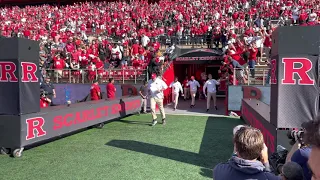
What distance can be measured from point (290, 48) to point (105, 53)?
52.1 feet

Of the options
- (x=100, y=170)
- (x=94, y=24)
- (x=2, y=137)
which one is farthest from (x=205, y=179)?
(x=94, y=24)

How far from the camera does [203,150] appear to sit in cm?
757

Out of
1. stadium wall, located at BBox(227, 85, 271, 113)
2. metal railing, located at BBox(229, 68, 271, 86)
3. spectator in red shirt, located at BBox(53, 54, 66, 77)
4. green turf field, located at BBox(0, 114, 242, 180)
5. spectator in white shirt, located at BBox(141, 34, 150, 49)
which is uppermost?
spectator in white shirt, located at BBox(141, 34, 150, 49)

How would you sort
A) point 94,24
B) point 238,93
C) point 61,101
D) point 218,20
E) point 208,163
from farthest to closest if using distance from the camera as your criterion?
point 94,24 → point 218,20 → point 61,101 → point 238,93 → point 208,163

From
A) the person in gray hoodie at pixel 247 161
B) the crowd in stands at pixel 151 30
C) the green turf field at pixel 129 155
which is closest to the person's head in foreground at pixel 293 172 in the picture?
the person in gray hoodie at pixel 247 161

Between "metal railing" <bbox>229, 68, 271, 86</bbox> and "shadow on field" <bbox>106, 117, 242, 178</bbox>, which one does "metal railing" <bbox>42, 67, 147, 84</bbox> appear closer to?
"metal railing" <bbox>229, 68, 271, 86</bbox>

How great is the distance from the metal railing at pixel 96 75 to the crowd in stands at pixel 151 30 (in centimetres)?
8

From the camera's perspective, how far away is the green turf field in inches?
230

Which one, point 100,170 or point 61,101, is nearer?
point 100,170

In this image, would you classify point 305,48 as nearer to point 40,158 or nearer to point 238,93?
point 40,158

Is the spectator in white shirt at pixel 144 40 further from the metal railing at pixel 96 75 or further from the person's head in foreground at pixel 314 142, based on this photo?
the person's head in foreground at pixel 314 142

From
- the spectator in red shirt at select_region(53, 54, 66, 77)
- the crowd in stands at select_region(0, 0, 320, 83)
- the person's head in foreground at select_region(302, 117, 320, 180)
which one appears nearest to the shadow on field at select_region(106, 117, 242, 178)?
the person's head in foreground at select_region(302, 117, 320, 180)

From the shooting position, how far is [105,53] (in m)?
19.8

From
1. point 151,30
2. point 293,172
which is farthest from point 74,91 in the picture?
point 293,172
